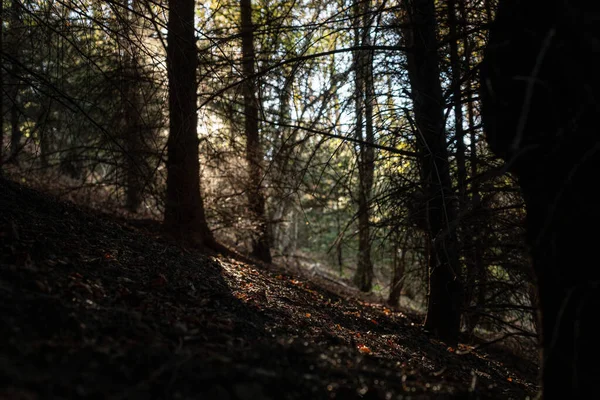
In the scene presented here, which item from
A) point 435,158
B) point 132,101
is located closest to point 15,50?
point 132,101

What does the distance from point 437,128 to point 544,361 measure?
8.87 feet

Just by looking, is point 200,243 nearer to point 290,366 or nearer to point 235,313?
point 235,313

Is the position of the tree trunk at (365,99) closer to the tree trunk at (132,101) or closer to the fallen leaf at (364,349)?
the fallen leaf at (364,349)

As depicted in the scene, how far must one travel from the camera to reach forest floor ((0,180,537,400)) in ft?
5.64

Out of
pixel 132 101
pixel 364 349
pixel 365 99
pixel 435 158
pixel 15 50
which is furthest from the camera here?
pixel 132 101

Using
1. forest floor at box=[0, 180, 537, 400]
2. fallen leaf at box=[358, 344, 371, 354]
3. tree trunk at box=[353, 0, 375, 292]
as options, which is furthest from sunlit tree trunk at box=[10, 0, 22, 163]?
fallen leaf at box=[358, 344, 371, 354]

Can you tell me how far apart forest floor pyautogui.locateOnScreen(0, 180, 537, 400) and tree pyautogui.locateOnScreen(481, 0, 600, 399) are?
0.47 meters

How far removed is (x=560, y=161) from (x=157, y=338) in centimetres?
220

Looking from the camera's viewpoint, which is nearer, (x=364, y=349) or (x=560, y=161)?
(x=560, y=161)

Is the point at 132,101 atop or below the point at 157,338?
atop

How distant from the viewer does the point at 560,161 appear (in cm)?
189

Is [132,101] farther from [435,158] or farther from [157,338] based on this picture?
[157,338]

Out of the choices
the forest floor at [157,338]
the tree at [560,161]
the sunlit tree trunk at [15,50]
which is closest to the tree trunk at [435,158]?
the forest floor at [157,338]

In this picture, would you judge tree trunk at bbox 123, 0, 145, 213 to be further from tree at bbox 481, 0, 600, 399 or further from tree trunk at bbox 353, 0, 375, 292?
tree at bbox 481, 0, 600, 399
